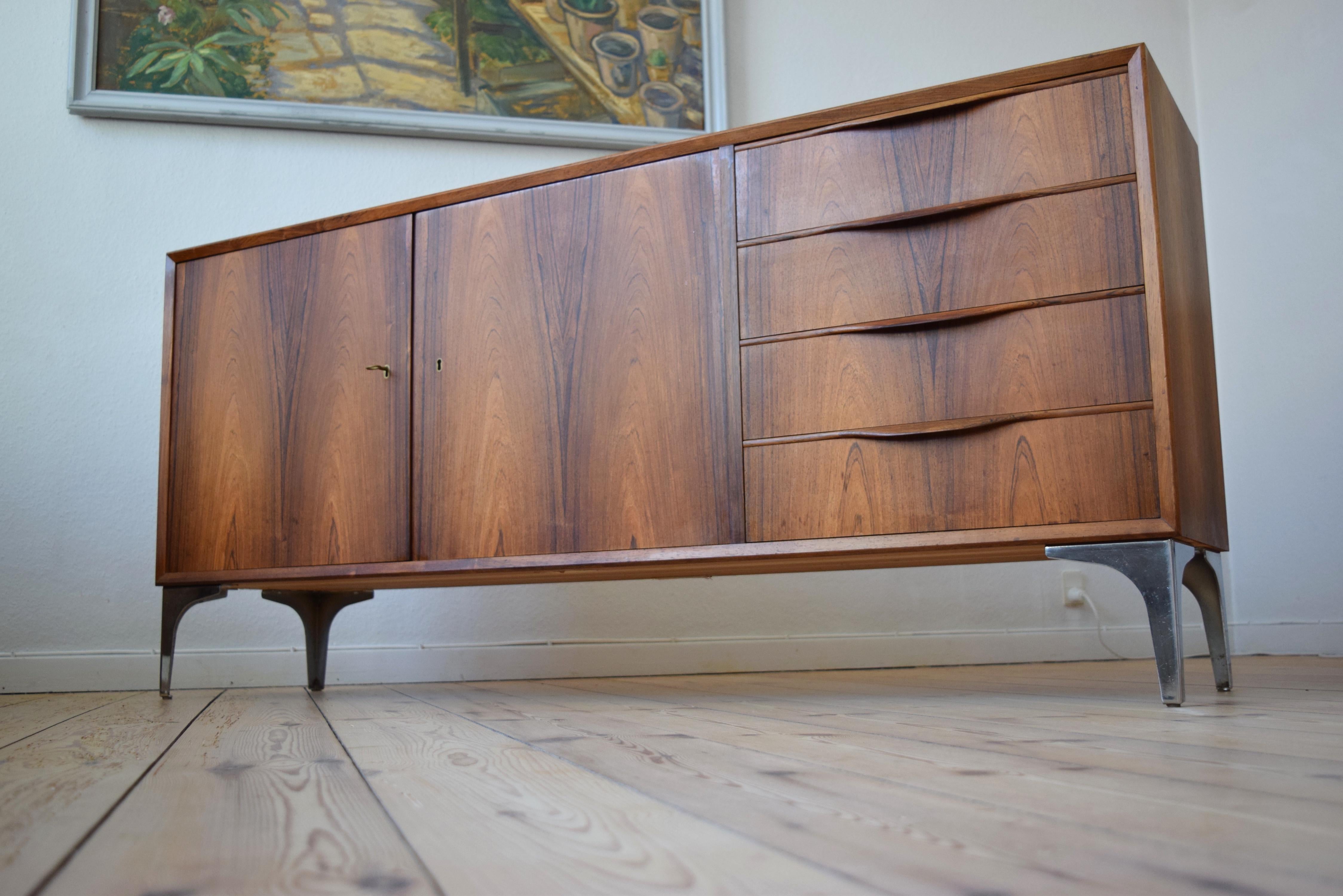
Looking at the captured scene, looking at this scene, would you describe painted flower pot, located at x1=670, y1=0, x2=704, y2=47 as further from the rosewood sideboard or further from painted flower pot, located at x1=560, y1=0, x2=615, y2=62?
the rosewood sideboard

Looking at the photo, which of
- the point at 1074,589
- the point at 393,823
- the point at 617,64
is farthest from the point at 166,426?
the point at 1074,589

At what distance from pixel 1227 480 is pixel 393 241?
2069 mm

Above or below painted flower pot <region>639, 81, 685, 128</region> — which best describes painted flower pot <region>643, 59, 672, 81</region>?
above

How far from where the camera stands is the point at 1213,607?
1527 millimetres

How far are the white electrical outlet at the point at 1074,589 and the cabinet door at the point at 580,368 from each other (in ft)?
4.25

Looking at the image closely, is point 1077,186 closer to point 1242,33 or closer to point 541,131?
point 541,131

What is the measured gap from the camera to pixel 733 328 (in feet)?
4.81

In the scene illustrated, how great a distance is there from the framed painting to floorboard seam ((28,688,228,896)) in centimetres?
162

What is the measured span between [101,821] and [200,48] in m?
2.19

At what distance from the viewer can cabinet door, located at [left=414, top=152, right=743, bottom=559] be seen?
1.48 meters

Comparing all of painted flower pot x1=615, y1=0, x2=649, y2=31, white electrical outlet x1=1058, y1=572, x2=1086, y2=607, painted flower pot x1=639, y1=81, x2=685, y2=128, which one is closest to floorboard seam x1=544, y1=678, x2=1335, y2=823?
white electrical outlet x1=1058, y1=572, x2=1086, y2=607

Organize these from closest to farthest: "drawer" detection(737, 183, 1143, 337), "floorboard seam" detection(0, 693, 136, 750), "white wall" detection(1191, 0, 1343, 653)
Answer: "floorboard seam" detection(0, 693, 136, 750) < "drawer" detection(737, 183, 1143, 337) < "white wall" detection(1191, 0, 1343, 653)

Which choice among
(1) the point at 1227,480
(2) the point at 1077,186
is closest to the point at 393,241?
(2) the point at 1077,186

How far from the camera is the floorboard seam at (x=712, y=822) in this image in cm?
46
